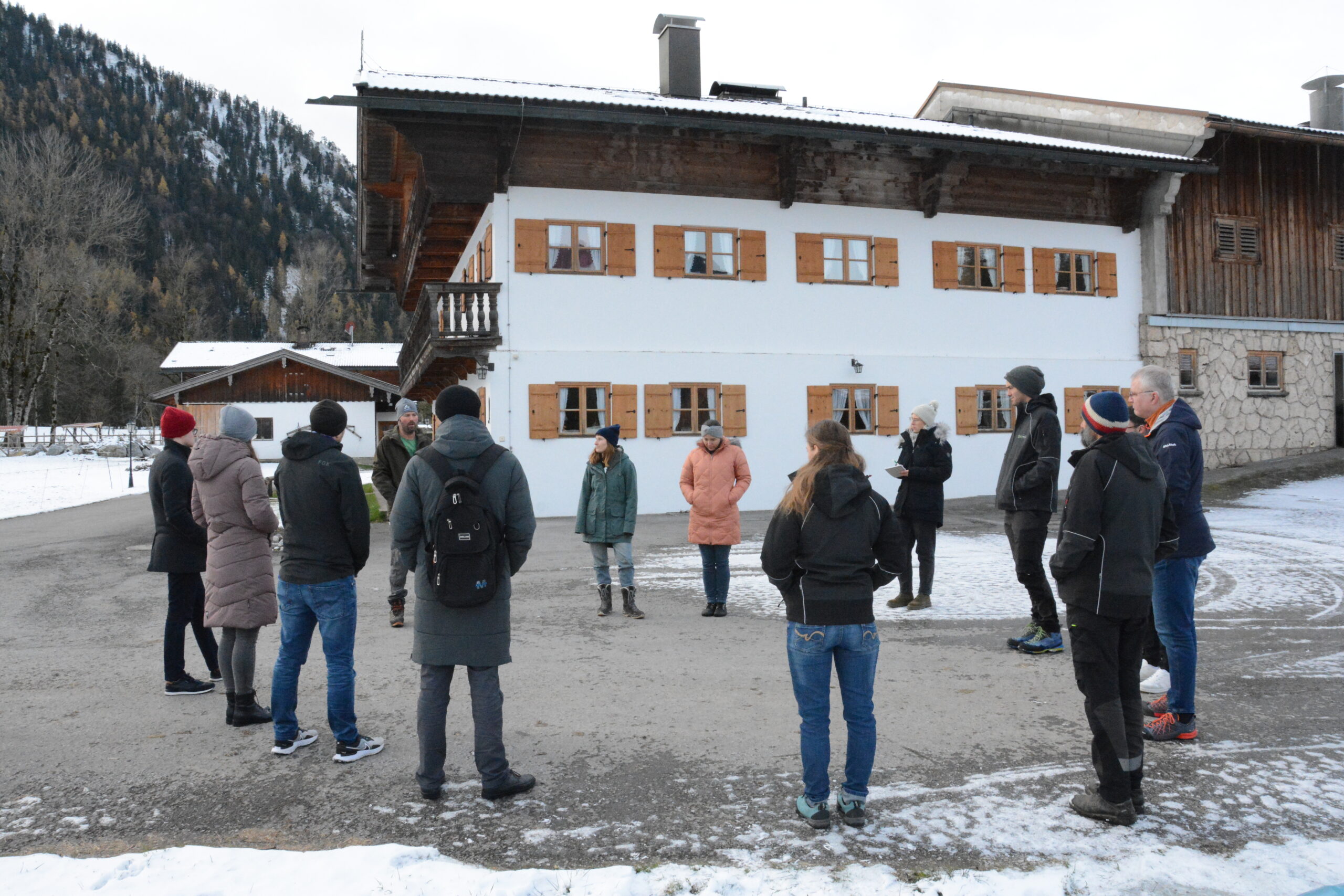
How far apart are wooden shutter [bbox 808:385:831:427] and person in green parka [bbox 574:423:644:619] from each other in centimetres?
1087

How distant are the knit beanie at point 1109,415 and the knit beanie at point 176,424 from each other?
4964 millimetres

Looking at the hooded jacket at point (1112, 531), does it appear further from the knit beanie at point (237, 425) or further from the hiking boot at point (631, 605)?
the hiking boot at point (631, 605)

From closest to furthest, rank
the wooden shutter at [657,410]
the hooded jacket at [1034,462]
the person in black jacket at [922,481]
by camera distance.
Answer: the hooded jacket at [1034,462] → the person in black jacket at [922,481] → the wooden shutter at [657,410]

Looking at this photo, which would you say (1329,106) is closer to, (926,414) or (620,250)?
(620,250)

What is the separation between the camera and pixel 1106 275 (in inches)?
825

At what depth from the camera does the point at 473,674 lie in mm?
4109

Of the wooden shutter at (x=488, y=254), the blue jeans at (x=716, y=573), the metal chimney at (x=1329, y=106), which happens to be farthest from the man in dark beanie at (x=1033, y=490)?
the metal chimney at (x=1329, y=106)

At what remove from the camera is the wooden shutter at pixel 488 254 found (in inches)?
676

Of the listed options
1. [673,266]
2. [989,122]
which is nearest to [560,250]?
[673,266]

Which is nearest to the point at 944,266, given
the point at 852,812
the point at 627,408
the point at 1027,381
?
the point at 627,408

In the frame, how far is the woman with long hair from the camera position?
5.12 m

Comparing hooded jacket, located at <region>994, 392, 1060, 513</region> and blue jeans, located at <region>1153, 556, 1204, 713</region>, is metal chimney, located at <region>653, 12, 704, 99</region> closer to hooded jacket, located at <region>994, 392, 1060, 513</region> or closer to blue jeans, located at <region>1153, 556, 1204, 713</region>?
hooded jacket, located at <region>994, 392, 1060, 513</region>

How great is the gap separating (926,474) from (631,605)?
2.72 m

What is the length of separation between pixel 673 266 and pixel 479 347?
3926 mm
